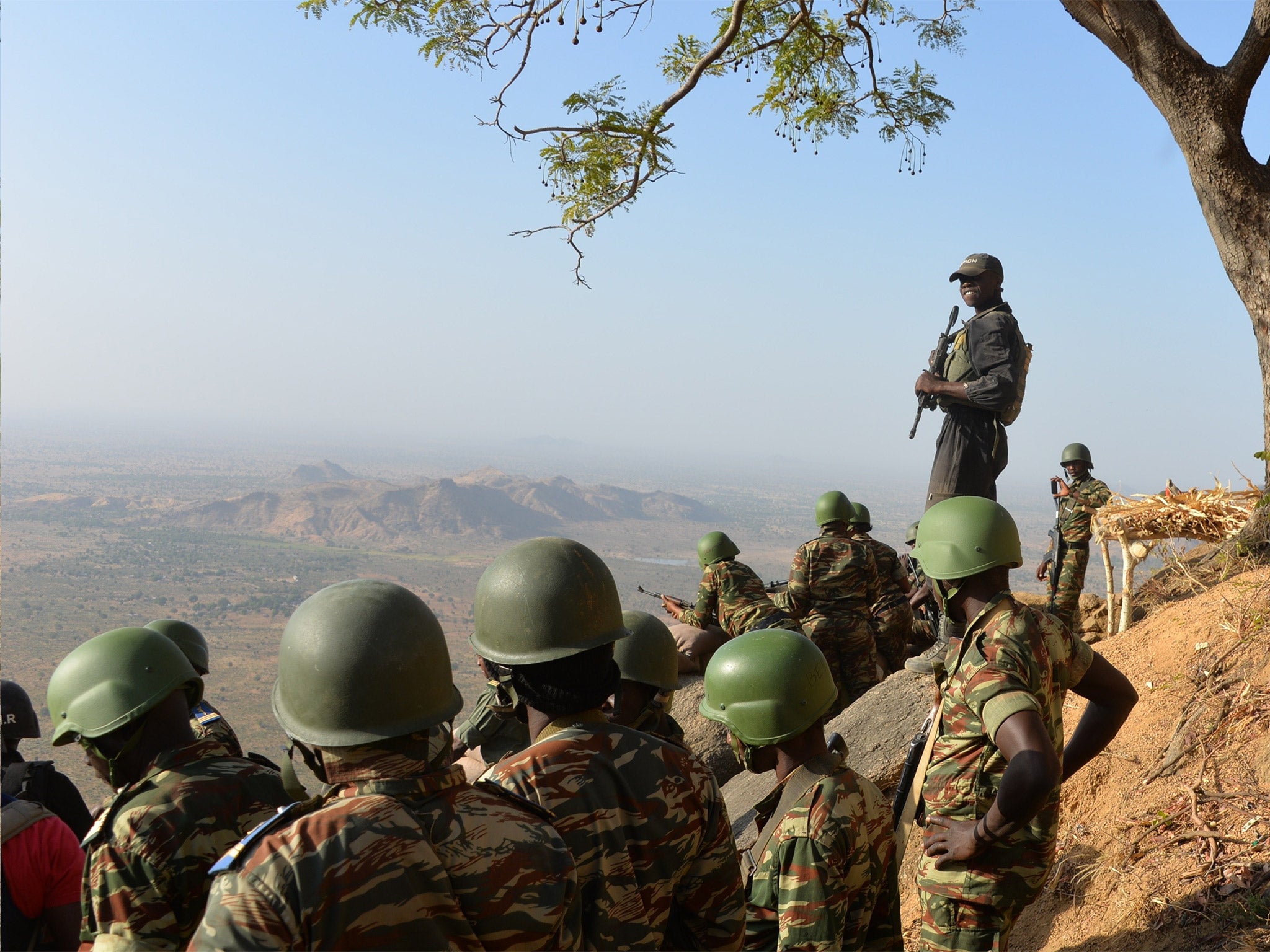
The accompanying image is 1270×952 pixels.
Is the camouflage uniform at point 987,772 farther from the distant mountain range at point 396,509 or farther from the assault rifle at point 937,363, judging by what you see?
the distant mountain range at point 396,509

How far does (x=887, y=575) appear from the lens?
28.8ft

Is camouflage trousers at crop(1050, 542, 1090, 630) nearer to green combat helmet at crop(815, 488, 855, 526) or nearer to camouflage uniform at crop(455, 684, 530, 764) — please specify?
green combat helmet at crop(815, 488, 855, 526)

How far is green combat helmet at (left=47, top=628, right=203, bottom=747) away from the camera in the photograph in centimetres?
292

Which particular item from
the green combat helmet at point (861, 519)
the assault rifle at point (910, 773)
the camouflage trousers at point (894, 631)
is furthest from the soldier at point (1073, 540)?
the assault rifle at point (910, 773)

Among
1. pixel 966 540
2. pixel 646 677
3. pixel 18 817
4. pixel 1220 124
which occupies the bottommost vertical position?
pixel 18 817

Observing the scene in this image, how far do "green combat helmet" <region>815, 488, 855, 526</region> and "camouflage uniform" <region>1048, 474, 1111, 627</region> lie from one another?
2.43 metres

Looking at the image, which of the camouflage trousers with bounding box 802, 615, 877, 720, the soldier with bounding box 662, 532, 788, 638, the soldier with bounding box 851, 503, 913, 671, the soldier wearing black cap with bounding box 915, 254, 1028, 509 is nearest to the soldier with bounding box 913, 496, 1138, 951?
the soldier wearing black cap with bounding box 915, 254, 1028, 509

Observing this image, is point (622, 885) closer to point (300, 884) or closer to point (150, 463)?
point (300, 884)

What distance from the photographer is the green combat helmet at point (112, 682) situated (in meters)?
2.92

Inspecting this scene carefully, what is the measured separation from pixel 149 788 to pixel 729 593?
18.7 ft

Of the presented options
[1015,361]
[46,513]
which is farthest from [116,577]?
[1015,361]

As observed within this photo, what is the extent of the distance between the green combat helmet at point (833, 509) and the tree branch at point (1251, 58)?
423cm

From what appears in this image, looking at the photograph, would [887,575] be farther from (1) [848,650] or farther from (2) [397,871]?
(2) [397,871]

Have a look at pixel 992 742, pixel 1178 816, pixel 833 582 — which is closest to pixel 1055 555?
pixel 833 582
